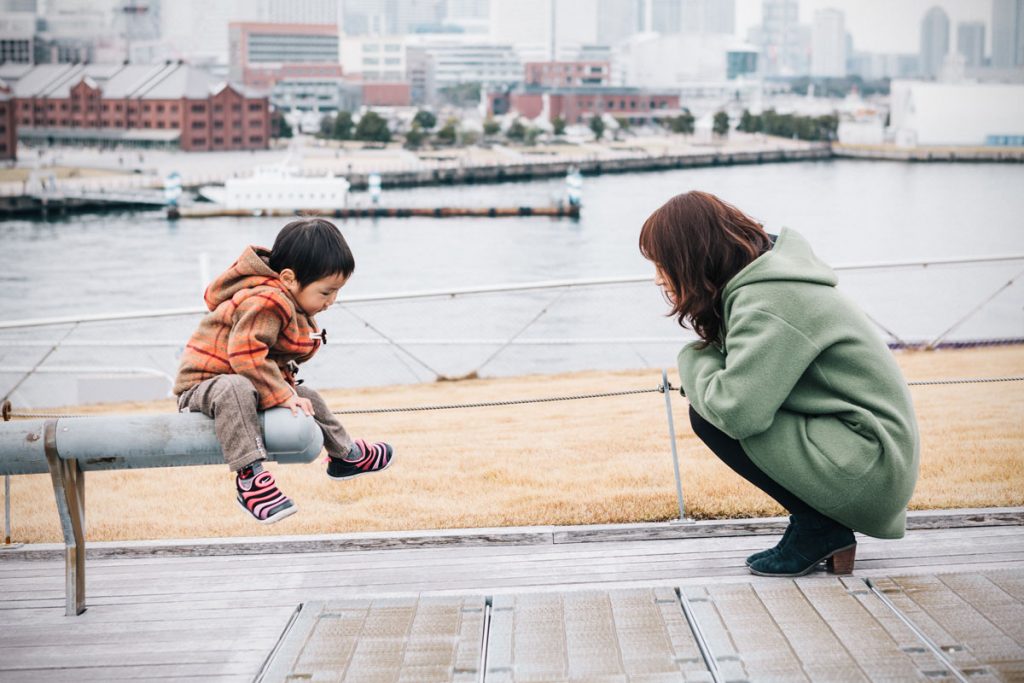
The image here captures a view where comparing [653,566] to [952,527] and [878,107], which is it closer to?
[952,527]

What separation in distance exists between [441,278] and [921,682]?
139ft

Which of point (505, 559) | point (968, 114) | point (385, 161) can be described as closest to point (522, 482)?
point (505, 559)

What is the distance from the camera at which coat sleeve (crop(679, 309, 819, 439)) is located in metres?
2.66

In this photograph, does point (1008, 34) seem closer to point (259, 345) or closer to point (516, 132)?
point (259, 345)

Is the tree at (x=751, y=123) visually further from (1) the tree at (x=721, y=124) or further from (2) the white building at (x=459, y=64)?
(2) the white building at (x=459, y=64)

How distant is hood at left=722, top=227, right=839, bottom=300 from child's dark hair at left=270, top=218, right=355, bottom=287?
0.97m

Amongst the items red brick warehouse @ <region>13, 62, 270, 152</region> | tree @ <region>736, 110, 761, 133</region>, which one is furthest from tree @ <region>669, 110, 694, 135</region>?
red brick warehouse @ <region>13, 62, 270, 152</region>

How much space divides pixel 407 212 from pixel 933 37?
3384 cm

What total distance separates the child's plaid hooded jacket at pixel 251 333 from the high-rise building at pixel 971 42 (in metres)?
55.3

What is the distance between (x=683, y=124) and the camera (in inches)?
4168

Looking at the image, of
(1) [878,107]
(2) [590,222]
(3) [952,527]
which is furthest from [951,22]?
(3) [952,527]

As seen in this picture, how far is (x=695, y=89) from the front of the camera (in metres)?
152

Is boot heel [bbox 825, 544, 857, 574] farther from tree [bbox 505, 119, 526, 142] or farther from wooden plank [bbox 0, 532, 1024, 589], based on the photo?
tree [bbox 505, 119, 526, 142]

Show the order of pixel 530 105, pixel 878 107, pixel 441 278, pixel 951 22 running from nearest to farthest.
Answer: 1. pixel 441 278
2. pixel 951 22
3. pixel 878 107
4. pixel 530 105
